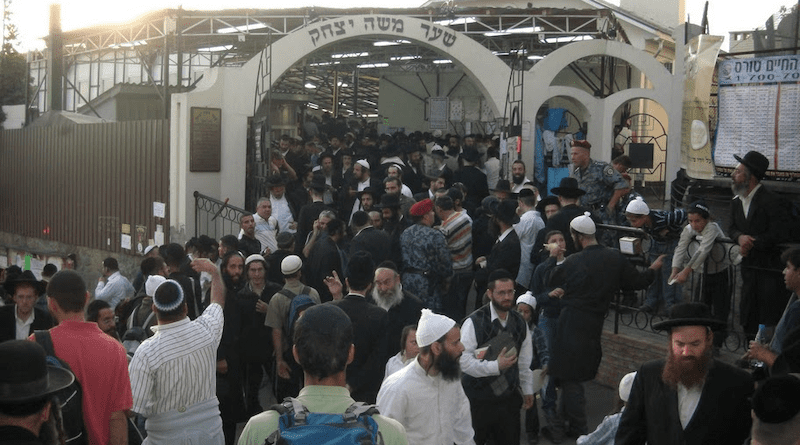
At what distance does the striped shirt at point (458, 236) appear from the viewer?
11781mm

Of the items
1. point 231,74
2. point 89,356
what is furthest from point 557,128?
point 89,356

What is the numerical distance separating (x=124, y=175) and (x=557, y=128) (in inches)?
365

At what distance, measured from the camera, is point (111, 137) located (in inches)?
820

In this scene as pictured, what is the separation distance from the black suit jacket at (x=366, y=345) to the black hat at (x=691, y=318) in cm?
297

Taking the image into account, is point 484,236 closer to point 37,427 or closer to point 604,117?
point 604,117

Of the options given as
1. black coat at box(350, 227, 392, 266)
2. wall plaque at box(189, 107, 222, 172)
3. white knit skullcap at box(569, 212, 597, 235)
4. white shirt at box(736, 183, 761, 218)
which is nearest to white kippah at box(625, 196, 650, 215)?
white shirt at box(736, 183, 761, 218)

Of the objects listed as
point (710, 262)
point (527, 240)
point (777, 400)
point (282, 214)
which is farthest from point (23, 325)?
point (282, 214)

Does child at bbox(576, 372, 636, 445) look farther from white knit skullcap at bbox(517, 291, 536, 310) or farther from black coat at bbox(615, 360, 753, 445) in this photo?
white knit skullcap at bbox(517, 291, 536, 310)

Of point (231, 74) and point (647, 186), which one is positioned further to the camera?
point (647, 186)

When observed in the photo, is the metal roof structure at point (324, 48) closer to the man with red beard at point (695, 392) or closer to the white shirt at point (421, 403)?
the white shirt at point (421, 403)

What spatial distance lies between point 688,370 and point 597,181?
761cm

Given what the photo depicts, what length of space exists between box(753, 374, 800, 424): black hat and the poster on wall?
854 cm

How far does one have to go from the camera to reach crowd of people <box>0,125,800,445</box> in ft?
16.2

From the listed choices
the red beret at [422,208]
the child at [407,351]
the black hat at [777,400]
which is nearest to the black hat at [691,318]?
the black hat at [777,400]
